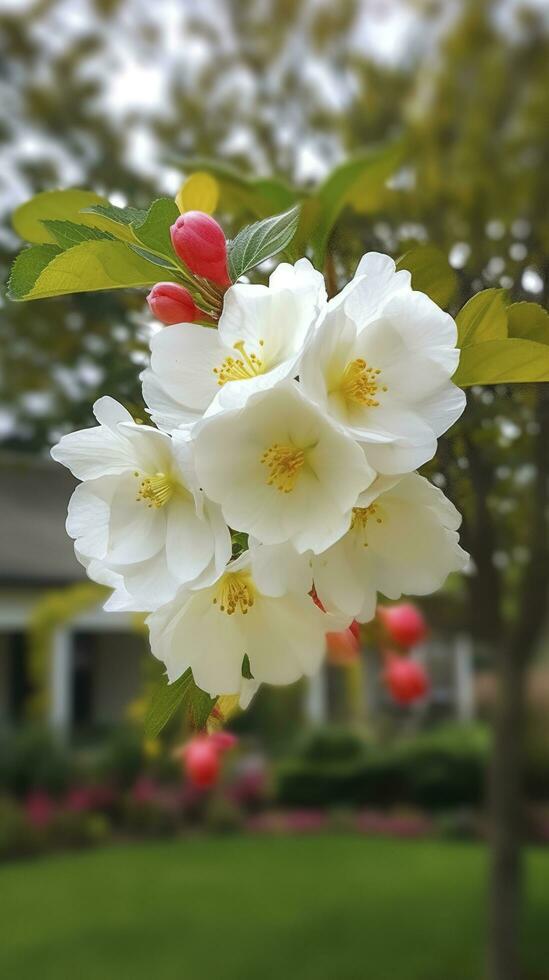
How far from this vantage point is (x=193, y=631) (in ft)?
1.79

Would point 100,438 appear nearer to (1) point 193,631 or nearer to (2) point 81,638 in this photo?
(1) point 193,631

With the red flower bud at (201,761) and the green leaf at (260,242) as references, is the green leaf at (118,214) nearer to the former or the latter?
the green leaf at (260,242)

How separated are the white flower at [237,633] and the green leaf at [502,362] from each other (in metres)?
0.16

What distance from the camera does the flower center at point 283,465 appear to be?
1.60 ft

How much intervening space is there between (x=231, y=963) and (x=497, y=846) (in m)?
1.94

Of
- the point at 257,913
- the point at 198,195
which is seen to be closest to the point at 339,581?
the point at 198,195

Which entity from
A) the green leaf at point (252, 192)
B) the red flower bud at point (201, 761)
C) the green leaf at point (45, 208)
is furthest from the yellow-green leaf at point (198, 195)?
the red flower bud at point (201, 761)

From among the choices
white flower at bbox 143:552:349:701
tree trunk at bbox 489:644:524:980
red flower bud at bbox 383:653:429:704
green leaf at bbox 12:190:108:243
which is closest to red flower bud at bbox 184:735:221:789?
red flower bud at bbox 383:653:429:704

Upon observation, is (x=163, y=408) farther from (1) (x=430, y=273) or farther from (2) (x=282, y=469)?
(1) (x=430, y=273)

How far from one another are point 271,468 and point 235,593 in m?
0.10

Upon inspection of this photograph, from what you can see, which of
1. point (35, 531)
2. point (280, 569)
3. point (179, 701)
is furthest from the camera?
point (35, 531)

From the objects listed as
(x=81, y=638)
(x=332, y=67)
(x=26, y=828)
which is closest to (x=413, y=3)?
(x=332, y=67)

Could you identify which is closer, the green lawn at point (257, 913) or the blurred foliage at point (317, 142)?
the blurred foliage at point (317, 142)

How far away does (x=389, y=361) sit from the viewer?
0.51 metres
